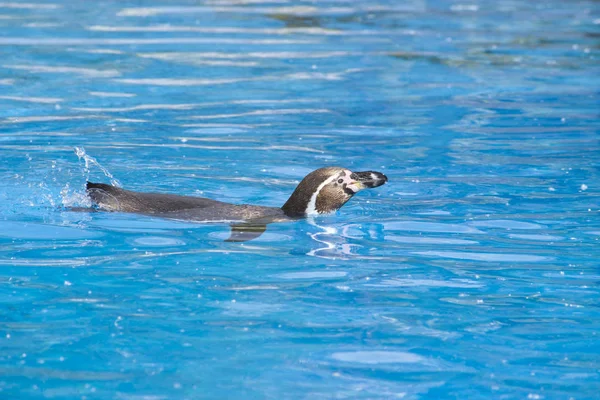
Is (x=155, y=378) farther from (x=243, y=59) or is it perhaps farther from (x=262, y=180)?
(x=243, y=59)

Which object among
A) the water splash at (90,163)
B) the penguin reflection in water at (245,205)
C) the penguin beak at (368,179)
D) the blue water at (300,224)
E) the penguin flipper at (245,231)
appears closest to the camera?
the blue water at (300,224)

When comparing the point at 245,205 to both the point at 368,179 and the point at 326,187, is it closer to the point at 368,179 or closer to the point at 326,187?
Answer: the point at 326,187

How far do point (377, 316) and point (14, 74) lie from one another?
9.18 metres

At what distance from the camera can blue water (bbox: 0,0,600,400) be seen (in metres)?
5.12

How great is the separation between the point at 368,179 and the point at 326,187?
295mm

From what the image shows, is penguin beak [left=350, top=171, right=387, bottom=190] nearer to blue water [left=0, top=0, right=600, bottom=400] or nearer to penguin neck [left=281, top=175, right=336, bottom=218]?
penguin neck [left=281, top=175, right=336, bottom=218]

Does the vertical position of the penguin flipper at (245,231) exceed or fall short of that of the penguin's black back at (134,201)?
it falls short

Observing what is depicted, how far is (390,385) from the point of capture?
16.2 feet

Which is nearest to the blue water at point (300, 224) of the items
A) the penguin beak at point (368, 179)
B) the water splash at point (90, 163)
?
the water splash at point (90, 163)

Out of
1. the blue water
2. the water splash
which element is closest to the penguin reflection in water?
the blue water

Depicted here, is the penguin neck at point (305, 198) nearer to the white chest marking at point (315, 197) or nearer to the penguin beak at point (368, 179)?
the white chest marking at point (315, 197)

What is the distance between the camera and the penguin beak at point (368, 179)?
7582 millimetres

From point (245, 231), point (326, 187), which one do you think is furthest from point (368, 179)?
point (245, 231)

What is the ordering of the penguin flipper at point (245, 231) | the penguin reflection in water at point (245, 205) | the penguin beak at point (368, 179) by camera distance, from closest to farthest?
the penguin flipper at point (245, 231)
the penguin reflection in water at point (245, 205)
the penguin beak at point (368, 179)
